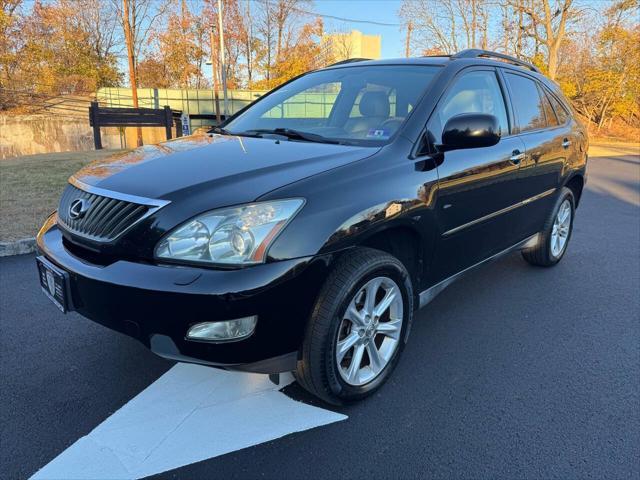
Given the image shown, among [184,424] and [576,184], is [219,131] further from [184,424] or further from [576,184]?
[576,184]

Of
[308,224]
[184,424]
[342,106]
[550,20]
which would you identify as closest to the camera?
[308,224]

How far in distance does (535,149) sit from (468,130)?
54.2 inches

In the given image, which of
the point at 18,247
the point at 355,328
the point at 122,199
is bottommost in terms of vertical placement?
the point at 18,247

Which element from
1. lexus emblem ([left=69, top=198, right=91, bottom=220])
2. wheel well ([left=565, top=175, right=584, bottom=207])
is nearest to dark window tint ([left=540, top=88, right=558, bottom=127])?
wheel well ([left=565, top=175, right=584, bottom=207])

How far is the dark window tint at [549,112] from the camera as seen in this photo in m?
4.18

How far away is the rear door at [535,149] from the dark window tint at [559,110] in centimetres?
8

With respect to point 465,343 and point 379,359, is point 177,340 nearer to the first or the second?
point 379,359

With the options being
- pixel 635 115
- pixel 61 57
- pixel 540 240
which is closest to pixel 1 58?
pixel 61 57

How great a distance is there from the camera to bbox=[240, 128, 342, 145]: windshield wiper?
2806 mm

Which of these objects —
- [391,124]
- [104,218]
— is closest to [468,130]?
[391,124]

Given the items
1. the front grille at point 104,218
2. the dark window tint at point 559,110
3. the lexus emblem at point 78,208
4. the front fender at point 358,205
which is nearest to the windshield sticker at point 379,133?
the front fender at point 358,205

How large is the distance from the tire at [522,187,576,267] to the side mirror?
6.53 feet

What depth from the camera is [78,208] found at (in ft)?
7.77

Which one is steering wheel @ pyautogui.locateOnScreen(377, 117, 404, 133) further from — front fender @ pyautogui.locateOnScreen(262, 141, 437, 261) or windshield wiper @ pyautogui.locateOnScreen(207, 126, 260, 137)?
windshield wiper @ pyautogui.locateOnScreen(207, 126, 260, 137)
